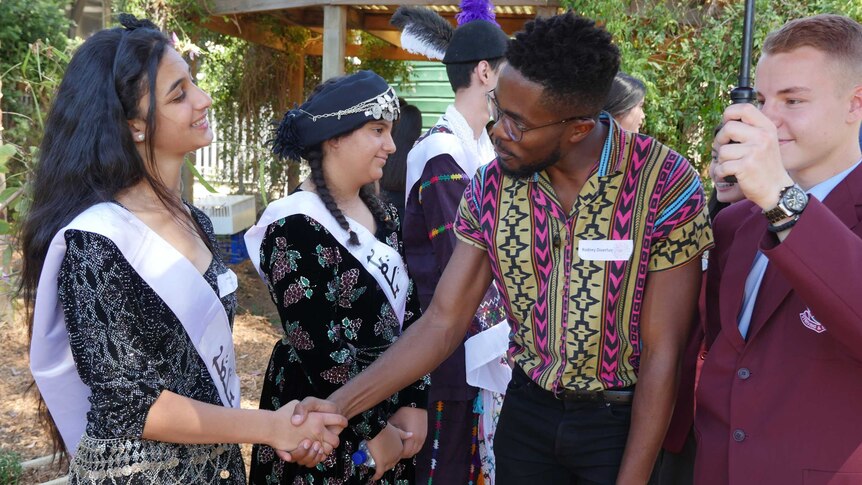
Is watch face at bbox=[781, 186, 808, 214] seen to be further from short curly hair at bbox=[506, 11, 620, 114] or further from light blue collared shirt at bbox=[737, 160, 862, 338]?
short curly hair at bbox=[506, 11, 620, 114]

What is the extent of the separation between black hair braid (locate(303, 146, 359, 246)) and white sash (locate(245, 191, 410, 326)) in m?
0.01

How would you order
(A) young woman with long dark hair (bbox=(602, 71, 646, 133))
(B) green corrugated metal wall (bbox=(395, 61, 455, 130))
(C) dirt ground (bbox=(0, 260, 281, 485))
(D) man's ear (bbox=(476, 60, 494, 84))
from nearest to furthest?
(D) man's ear (bbox=(476, 60, 494, 84)) < (A) young woman with long dark hair (bbox=(602, 71, 646, 133)) < (C) dirt ground (bbox=(0, 260, 281, 485)) < (B) green corrugated metal wall (bbox=(395, 61, 455, 130))

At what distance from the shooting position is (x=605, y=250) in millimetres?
2037

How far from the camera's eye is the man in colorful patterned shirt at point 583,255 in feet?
6.64

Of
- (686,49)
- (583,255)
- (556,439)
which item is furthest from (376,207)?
(686,49)

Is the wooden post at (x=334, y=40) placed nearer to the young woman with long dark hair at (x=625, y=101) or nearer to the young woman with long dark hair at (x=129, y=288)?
the young woman with long dark hair at (x=625, y=101)

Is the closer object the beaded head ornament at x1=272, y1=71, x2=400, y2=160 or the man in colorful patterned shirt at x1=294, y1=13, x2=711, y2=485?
the man in colorful patterned shirt at x1=294, y1=13, x2=711, y2=485

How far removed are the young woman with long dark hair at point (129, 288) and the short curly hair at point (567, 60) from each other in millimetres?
988

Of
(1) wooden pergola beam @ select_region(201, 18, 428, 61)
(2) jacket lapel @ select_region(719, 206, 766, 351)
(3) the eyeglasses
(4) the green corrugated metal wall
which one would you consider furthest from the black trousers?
(4) the green corrugated metal wall

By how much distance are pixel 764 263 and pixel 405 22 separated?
311 centimetres

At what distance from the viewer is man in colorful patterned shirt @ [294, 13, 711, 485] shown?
2.03m

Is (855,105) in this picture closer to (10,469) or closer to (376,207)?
(376,207)

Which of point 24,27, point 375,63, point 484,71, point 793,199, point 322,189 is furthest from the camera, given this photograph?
point 375,63

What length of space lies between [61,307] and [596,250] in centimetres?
140
